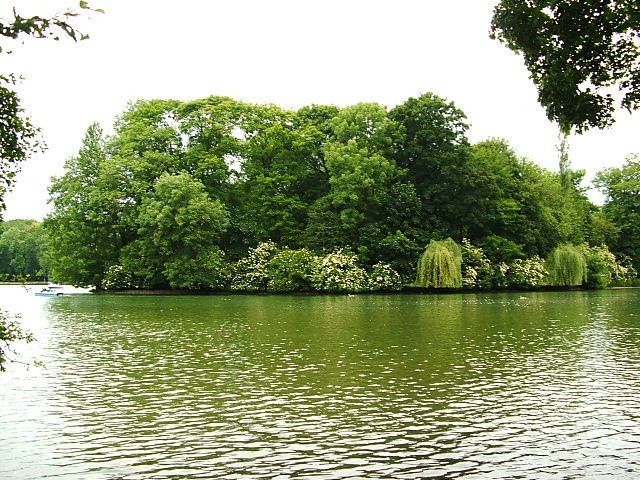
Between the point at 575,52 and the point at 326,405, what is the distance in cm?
970

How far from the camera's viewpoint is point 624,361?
1752 cm

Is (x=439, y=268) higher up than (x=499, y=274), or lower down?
higher up

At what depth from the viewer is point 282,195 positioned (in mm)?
59906

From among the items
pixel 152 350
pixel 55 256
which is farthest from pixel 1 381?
pixel 55 256

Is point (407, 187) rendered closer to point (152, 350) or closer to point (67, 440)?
point (152, 350)

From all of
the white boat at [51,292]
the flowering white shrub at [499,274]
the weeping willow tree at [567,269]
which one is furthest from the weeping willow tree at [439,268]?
the white boat at [51,292]

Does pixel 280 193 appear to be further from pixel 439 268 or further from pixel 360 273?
pixel 439 268

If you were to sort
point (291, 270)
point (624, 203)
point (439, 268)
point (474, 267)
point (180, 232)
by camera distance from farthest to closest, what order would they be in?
1. point (624, 203)
2. point (474, 267)
3. point (291, 270)
4. point (180, 232)
5. point (439, 268)

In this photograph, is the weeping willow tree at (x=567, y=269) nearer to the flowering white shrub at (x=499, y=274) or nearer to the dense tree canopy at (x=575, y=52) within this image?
the flowering white shrub at (x=499, y=274)

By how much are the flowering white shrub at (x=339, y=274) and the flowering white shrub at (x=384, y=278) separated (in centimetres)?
68

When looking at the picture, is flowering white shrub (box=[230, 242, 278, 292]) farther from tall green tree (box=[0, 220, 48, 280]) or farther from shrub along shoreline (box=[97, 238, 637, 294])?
tall green tree (box=[0, 220, 48, 280])

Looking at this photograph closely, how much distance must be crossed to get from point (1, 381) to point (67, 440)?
6.37 m

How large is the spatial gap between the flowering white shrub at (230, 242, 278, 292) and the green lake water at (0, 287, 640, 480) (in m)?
32.9

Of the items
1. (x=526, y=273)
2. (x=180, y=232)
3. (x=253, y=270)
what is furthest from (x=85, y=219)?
(x=526, y=273)
